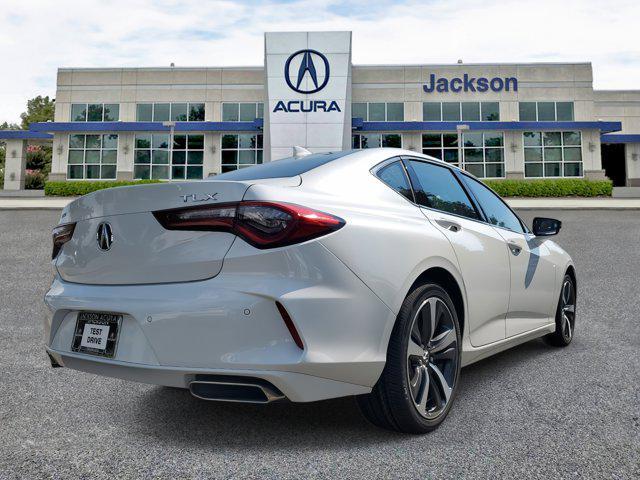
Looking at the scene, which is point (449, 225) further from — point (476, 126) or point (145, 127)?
point (145, 127)

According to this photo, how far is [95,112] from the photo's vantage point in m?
36.5

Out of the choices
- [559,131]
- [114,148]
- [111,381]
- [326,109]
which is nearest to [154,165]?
[114,148]

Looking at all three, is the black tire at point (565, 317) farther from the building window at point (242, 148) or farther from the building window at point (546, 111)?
the building window at point (546, 111)

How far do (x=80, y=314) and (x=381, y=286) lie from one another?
147 centimetres

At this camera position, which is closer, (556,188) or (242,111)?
(556,188)

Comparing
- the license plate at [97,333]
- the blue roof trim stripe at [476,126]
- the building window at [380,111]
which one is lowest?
the license plate at [97,333]

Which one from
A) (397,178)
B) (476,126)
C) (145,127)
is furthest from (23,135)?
(397,178)

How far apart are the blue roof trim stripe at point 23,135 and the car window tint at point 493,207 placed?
4013 centimetres

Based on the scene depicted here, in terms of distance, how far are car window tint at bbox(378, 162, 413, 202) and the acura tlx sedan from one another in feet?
0.05

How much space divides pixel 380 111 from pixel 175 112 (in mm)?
13852

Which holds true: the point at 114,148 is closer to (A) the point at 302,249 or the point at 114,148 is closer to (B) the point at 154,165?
(B) the point at 154,165

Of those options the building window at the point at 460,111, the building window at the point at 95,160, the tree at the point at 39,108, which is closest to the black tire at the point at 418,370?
the building window at the point at 460,111

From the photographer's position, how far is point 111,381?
148 inches

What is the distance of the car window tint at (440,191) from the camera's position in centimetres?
324
